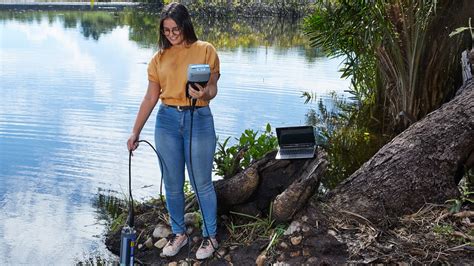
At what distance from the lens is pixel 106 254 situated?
361 centimetres

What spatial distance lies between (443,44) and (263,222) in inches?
123

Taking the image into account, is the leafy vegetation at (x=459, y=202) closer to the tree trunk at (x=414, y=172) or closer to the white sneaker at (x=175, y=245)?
the tree trunk at (x=414, y=172)

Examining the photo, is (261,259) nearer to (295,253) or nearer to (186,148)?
(295,253)

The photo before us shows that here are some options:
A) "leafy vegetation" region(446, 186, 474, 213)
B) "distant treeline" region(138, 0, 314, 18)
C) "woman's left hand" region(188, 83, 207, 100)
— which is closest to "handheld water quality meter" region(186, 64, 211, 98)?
"woman's left hand" region(188, 83, 207, 100)

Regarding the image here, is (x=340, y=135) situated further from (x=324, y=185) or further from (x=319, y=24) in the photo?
(x=324, y=185)

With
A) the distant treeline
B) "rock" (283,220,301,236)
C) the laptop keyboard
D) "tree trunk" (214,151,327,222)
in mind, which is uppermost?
the laptop keyboard

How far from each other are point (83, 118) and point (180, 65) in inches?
169

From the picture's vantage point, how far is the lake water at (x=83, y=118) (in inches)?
158

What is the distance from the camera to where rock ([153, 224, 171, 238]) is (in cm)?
342

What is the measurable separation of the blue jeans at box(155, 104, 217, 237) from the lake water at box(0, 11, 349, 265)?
87 cm

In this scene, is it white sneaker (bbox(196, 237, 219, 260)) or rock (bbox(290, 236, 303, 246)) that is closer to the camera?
rock (bbox(290, 236, 303, 246))

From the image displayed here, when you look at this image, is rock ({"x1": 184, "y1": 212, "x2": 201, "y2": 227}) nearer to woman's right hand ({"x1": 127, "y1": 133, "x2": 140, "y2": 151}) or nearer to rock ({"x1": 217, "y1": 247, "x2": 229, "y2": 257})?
rock ({"x1": 217, "y1": 247, "x2": 229, "y2": 257})

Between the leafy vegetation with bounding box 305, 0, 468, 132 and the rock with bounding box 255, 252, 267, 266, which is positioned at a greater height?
the leafy vegetation with bounding box 305, 0, 468, 132

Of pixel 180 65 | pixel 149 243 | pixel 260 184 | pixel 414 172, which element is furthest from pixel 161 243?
pixel 414 172
